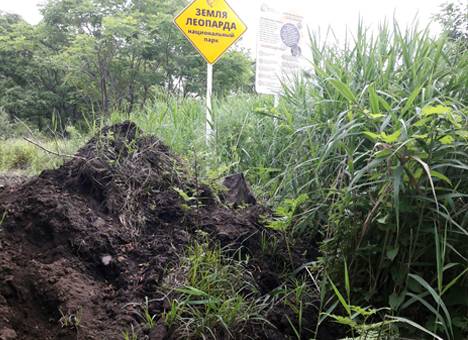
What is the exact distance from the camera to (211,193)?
2404 millimetres

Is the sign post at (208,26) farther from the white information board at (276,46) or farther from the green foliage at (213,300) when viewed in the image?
the green foliage at (213,300)

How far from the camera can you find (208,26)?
4.48 meters

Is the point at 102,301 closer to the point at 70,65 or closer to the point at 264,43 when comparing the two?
the point at 264,43

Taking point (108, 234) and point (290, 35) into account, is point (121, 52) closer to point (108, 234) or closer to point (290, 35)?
point (290, 35)

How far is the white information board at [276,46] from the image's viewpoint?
480 centimetres

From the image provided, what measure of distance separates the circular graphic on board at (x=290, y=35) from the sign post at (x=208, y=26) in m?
0.70

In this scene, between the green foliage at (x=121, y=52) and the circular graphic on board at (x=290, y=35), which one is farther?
the green foliage at (x=121, y=52)

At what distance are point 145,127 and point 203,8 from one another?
64.0 inches

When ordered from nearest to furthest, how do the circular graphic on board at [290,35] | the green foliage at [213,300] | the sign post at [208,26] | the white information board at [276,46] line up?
1. the green foliage at [213,300]
2. the sign post at [208,26]
3. the white information board at [276,46]
4. the circular graphic on board at [290,35]

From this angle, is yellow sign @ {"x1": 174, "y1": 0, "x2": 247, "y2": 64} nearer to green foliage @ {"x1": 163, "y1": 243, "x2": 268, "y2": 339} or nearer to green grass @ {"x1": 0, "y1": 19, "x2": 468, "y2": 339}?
green grass @ {"x1": 0, "y1": 19, "x2": 468, "y2": 339}

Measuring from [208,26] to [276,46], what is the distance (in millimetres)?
897

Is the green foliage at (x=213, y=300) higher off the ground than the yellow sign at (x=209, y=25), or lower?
lower

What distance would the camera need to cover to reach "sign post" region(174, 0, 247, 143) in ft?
14.5

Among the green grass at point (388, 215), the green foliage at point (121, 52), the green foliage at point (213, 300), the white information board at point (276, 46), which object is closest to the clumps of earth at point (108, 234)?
the green foliage at point (213, 300)
